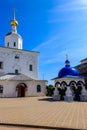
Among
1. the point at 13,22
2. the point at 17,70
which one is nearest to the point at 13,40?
the point at 13,22

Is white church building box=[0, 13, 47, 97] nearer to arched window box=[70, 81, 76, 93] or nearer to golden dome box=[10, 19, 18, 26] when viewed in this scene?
golden dome box=[10, 19, 18, 26]

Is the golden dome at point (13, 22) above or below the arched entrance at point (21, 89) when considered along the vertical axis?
above

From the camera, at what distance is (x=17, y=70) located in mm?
37312

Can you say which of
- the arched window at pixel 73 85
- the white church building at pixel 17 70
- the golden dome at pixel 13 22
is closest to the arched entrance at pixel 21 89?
the white church building at pixel 17 70

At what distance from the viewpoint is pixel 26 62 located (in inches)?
1522

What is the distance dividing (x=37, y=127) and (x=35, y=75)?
31.3 meters

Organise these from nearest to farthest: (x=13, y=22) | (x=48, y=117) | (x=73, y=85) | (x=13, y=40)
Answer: (x=48, y=117) < (x=73, y=85) < (x=13, y=40) < (x=13, y=22)

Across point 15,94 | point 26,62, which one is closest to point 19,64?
point 26,62

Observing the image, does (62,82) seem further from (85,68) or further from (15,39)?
(15,39)

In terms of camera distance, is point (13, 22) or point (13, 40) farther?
point (13, 22)

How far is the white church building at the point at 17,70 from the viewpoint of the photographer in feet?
109

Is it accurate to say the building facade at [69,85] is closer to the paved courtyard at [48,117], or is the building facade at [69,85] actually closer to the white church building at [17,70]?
the white church building at [17,70]

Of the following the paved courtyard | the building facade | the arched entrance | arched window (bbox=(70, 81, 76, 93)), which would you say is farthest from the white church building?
the paved courtyard

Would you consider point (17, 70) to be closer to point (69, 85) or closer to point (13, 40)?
point (13, 40)
